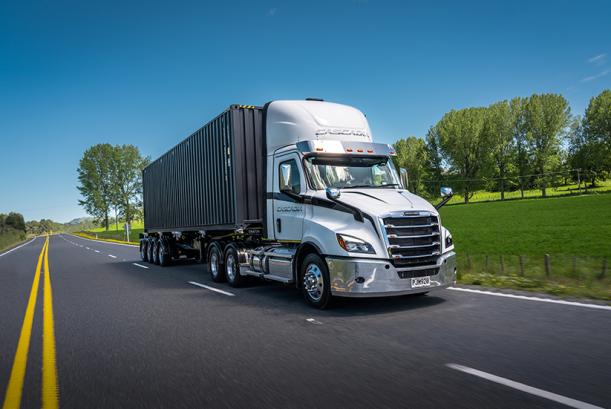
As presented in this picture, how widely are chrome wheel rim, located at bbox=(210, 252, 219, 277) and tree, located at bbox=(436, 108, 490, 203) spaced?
67421mm

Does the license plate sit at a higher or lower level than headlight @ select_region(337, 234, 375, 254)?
lower

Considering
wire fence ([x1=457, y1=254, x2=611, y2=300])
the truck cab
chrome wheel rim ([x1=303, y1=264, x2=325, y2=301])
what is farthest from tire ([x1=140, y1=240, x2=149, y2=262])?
chrome wheel rim ([x1=303, y1=264, x2=325, y2=301])

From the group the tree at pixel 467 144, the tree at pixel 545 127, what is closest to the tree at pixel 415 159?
the tree at pixel 467 144

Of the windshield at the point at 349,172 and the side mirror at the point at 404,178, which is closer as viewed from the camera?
the windshield at the point at 349,172

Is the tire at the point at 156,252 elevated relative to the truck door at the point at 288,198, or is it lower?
lower

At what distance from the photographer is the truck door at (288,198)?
8273 millimetres

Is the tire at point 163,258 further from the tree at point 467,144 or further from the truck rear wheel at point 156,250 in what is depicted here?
the tree at point 467,144

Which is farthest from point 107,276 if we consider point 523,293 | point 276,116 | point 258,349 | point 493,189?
point 493,189

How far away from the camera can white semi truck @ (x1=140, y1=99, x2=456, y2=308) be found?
23.1ft

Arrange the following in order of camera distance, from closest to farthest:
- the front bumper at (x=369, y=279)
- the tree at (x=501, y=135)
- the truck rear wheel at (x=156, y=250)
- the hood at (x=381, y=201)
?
the front bumper at (x=369, y=279) → the hood at (x=381, y=201) → the truck rear wheel at (x=156, y=250) → the tree at (x=501, y=135)

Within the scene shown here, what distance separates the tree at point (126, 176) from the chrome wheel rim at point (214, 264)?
89.2 meters

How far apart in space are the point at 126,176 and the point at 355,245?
97229 mm

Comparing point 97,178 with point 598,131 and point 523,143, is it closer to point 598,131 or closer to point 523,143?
point 523,143

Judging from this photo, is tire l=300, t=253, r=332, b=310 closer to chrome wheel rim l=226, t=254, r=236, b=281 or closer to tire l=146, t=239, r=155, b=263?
chrome wheel rim l=226, t=254, r=236, b=281
